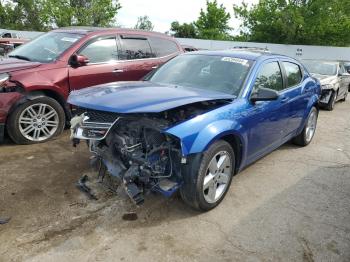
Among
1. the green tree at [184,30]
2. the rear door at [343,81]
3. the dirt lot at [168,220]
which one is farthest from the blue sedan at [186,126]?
the green tree at [184,30]

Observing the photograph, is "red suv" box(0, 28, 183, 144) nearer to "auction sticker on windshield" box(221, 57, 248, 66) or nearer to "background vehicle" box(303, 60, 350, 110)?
"auction sticker on windshield" box(221, 57, 248, 66)

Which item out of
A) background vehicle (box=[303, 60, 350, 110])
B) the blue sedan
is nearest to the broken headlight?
the blue sedan

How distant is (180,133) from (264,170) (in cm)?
227

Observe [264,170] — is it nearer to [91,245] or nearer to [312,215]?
[312,215]

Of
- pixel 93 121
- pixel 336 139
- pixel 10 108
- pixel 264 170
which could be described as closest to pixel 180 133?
pixel 93 121

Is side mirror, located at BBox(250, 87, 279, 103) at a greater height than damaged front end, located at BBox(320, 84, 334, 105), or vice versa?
side mirror, located at BBox(250, 87, 279, 103)

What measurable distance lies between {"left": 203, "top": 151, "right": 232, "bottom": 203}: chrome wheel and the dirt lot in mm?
189

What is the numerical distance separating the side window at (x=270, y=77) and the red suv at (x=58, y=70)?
2876mm

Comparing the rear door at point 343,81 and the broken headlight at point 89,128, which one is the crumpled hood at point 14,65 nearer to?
the broken headlight at point 89,128

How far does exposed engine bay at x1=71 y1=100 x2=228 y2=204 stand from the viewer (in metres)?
3.47

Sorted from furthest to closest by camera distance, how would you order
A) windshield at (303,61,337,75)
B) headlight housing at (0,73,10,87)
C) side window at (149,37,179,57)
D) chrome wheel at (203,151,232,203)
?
1. windshield at (303,61,337,75)
2. side window at (149,37,179,57)
3. headlight housing at (0,73,10,87)
4. chrome wheel at (203,151,232,203)

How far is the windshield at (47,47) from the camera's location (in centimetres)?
616

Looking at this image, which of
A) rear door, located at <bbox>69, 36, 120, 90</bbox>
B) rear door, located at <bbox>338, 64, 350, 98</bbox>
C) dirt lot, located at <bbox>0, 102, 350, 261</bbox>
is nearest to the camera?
dirt lot, located at <bbox>0, 102, 350, 261</bbox>

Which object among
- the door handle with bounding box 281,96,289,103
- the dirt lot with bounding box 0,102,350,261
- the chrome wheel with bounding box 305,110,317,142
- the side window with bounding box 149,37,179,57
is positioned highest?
the side window with bounding box 149,37,179,57
